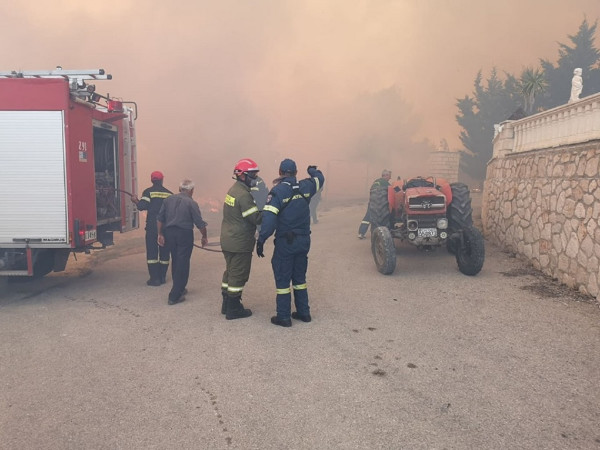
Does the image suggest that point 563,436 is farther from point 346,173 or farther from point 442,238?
point 346,173

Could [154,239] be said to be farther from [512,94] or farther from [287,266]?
[512,94]

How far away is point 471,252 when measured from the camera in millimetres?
6383

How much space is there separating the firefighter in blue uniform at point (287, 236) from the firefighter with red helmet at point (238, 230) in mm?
255

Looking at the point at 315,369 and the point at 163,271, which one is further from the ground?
the point at 163,271

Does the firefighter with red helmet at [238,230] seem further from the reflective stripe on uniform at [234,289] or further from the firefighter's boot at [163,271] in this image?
the firefighter's boot at [163,271]

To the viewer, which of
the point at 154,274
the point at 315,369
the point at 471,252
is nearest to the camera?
the point at 315,369

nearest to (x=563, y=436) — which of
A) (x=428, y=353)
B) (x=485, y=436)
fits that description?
(x=485, y=436)

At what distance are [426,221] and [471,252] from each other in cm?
91

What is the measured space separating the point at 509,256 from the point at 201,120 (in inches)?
791

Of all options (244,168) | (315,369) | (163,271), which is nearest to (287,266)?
(244,168)

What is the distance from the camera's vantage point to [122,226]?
24.7 feet

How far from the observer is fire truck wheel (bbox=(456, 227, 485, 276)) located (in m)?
6.30

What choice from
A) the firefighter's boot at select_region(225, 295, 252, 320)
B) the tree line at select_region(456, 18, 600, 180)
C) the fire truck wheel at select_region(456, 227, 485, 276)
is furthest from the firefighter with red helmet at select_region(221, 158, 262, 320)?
the tree line at select_region(456, 18, 600, 180)

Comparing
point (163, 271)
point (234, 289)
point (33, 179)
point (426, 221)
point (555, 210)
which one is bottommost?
point (163, 271)
